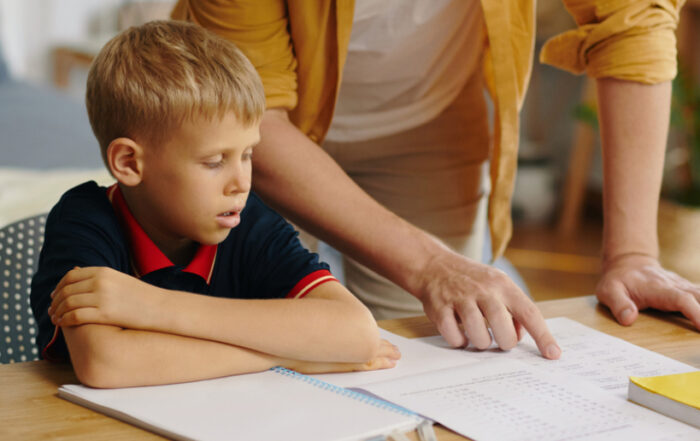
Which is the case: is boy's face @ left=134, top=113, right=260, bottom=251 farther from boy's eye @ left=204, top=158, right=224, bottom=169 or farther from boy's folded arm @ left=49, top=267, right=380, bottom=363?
boy's folded arm @ left=49, top=267, right=380, bottom=363

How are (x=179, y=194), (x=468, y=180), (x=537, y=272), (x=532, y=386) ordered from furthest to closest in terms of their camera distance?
(x=537, y=272) < (x=468, y=180) < (x=179, y=194) < (x=532, y=386)

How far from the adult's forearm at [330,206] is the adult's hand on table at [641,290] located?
22 centimetres

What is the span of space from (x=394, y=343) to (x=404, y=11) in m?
0.58

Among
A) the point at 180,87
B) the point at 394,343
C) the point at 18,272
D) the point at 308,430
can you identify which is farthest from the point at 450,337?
the point at 18,272

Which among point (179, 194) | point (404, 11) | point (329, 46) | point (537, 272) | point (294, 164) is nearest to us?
point (179, 194)

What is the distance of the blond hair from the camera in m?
0.78

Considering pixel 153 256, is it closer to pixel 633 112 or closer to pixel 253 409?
pixel 253 409

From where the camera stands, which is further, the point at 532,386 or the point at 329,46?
the point at 329,46

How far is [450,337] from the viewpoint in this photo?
0.81m

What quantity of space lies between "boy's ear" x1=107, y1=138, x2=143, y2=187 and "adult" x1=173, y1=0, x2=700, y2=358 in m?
0.22

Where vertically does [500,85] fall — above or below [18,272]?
Answer: above

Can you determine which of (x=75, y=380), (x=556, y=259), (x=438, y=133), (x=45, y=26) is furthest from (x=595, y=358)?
(x=45, y=26)

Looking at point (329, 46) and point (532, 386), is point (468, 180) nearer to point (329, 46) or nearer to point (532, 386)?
point (329, 46)

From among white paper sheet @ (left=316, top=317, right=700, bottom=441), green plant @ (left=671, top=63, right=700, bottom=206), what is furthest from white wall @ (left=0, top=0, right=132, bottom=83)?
white paper sheet @ (left=316, top=317, right=700, bottom=441)
